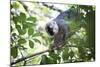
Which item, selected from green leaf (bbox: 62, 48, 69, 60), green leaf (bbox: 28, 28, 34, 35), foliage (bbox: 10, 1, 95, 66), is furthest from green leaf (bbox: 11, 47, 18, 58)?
green leaf (bbox: 62, 48, 69, 60)

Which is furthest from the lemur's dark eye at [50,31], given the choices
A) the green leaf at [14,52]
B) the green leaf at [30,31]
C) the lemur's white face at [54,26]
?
the green leaf at [14,52]

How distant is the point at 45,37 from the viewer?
1945mm

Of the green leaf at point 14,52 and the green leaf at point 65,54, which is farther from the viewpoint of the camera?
the green leaf at point 65,54

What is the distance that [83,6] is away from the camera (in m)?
2.10

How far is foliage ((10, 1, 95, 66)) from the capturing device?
185cm

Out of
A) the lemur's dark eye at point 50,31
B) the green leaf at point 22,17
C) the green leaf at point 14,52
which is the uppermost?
the green leaf at point 22,17

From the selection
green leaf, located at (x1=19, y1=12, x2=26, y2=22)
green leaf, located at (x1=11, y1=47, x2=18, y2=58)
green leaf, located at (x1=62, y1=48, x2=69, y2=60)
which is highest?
green leaf, located at (x1=19, y1=12, x2=26, y2=22)

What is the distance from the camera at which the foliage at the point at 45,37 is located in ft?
6.08

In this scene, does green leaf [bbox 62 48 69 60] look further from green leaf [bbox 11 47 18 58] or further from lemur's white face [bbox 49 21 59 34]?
green leaf [bbox 11 47 18 58]

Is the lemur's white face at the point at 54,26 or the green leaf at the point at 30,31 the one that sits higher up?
the lemur's white face at the point at 54,26

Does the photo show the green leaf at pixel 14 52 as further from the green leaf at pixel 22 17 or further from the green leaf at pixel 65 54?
the green leaf at pixel 65 54

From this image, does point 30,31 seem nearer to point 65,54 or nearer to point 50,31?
point 50,31
